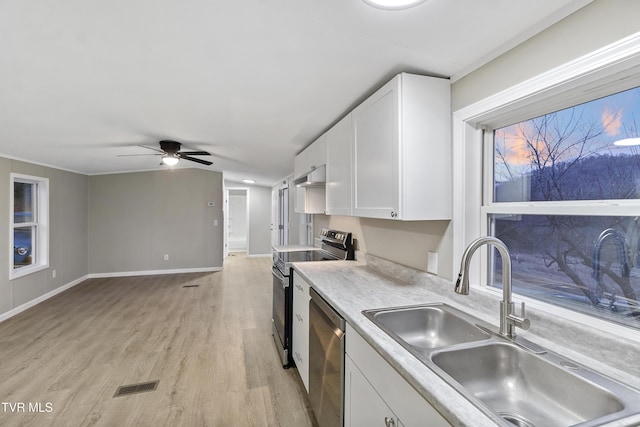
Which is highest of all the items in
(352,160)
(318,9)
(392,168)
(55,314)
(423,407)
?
(318,9)

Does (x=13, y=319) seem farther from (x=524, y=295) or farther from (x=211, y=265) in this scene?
(x=524, y=295)

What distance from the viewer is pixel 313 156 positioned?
323 centimetres

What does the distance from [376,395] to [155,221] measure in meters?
6.55

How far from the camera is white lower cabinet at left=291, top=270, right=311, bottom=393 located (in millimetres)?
2164

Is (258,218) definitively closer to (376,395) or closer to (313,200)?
(313,200)

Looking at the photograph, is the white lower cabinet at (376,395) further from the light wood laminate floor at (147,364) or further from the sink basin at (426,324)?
the light wood laminate floor at (147,364)

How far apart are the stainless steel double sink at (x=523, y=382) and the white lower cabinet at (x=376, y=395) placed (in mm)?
105

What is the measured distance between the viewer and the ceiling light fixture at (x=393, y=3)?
3.67 ft

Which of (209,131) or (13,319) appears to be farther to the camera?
(13,319)

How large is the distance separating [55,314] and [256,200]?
560 cm

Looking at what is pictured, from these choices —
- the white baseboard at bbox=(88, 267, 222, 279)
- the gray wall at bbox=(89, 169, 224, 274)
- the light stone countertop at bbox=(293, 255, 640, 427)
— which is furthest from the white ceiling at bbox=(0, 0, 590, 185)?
the white baseboard at bbox=(88, 267, 222, 279)

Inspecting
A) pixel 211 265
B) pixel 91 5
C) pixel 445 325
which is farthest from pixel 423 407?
pixel 211 265

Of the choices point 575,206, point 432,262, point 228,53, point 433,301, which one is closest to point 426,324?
point 433,301

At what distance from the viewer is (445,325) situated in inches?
59.4
